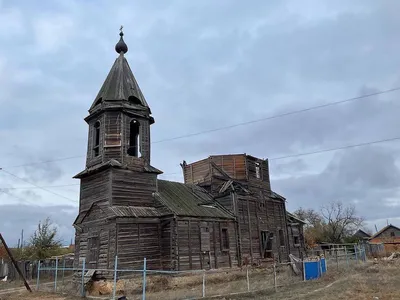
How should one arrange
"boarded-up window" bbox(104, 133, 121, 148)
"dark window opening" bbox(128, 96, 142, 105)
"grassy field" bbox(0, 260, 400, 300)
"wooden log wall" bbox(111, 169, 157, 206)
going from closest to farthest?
"grassy field" bbox(0, 260, 400, 300), "wooden log wall" bbox(111, 169, 157, 206), "boarded-up window" bbox(104, 133, 121, 148), "dark window opening" bbox(128, 96, 142, 105)

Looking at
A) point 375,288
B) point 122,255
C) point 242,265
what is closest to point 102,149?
point 122,255

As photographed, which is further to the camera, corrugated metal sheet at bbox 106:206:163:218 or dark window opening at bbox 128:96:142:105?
dark window opening at bbox 128:96:142:105

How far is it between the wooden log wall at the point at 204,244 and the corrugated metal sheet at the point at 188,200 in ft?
1.95

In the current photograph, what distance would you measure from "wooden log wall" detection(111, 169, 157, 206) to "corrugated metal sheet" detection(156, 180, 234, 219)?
2.61ft

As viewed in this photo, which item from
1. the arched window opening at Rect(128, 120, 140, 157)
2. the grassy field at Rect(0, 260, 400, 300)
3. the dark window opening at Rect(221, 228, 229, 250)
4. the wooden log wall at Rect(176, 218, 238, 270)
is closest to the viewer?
the grassy field at Rect(0, 260, 400, 300)

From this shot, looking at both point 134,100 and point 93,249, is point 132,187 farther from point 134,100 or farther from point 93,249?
point 134,100

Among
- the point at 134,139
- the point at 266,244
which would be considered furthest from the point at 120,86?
the point at 266,244

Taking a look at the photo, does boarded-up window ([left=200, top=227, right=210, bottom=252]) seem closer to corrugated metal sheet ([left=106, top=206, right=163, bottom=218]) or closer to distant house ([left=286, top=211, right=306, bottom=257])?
corrugated metal sheet ([left=106, top=206, right=163, bottom=218])

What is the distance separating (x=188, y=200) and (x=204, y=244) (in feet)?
13.0

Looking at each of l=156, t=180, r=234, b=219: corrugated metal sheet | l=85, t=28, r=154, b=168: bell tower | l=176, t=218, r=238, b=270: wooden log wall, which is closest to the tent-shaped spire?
l=85, t=28, r=154, b=168: bell tower

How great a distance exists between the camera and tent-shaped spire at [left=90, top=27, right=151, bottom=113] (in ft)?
86.2

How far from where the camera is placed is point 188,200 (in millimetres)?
28453

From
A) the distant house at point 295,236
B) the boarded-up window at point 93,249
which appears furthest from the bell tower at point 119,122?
the distant house at point 295,236

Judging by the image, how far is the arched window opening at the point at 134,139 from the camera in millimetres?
26384
